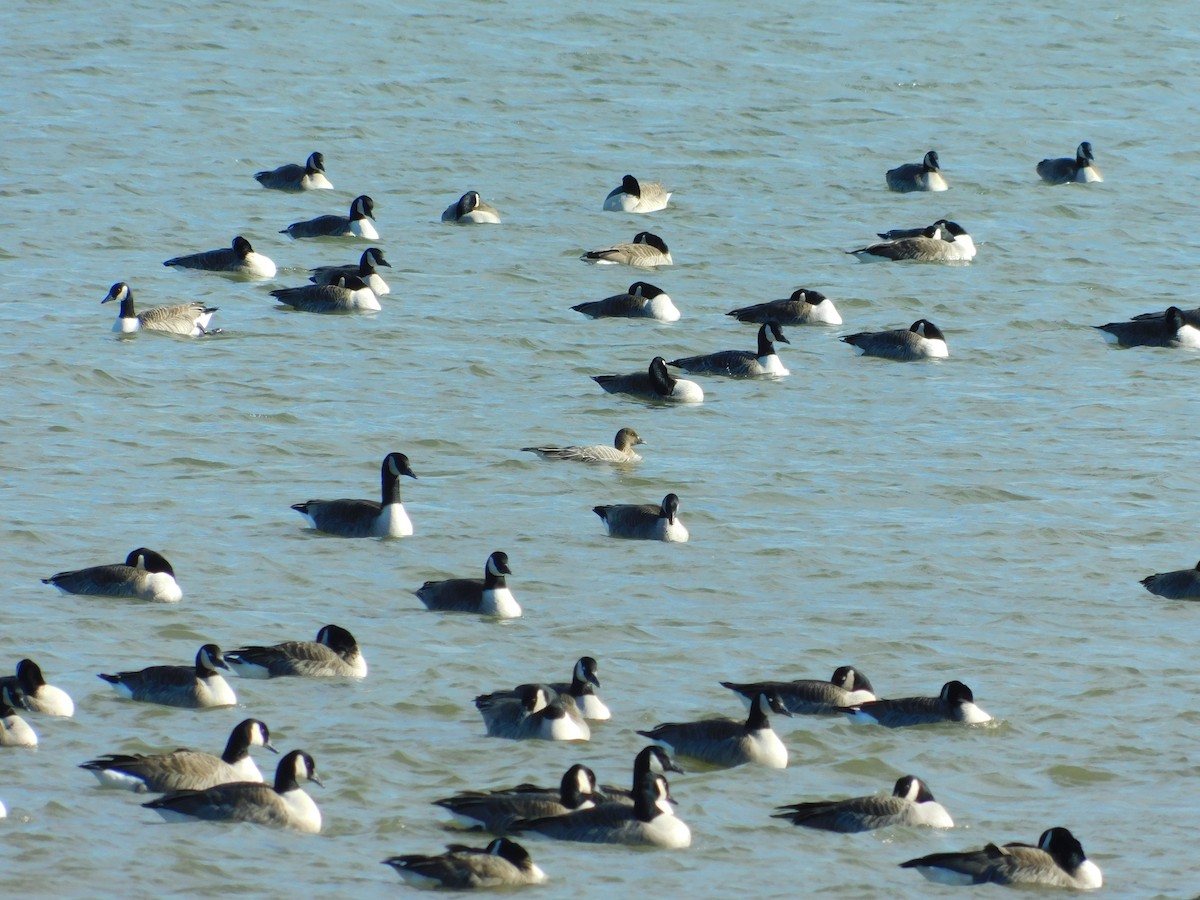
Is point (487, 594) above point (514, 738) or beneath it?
above

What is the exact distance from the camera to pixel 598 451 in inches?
914

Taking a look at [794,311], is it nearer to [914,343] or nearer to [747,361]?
[914,343]

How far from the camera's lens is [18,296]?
2939 cm

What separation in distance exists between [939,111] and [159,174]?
56.4 feet

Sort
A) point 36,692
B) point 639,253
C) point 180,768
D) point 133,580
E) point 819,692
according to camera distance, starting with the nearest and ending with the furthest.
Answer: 1. point 180,768
2. point 36,692
3. point 819,692
4. point 133,580
5. point 639,253

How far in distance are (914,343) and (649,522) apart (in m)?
8.81

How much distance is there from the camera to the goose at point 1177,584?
19.2 m

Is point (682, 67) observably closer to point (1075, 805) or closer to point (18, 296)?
point (18, 296)

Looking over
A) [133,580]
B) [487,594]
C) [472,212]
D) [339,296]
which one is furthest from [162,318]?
[487,594]

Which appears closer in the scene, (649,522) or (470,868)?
(470,868)

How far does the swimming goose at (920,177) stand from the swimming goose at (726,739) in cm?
2442

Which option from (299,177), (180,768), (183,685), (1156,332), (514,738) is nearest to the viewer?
(180,768)

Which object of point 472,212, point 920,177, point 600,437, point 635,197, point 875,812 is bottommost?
point 600,437

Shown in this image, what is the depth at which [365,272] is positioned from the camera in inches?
1201
